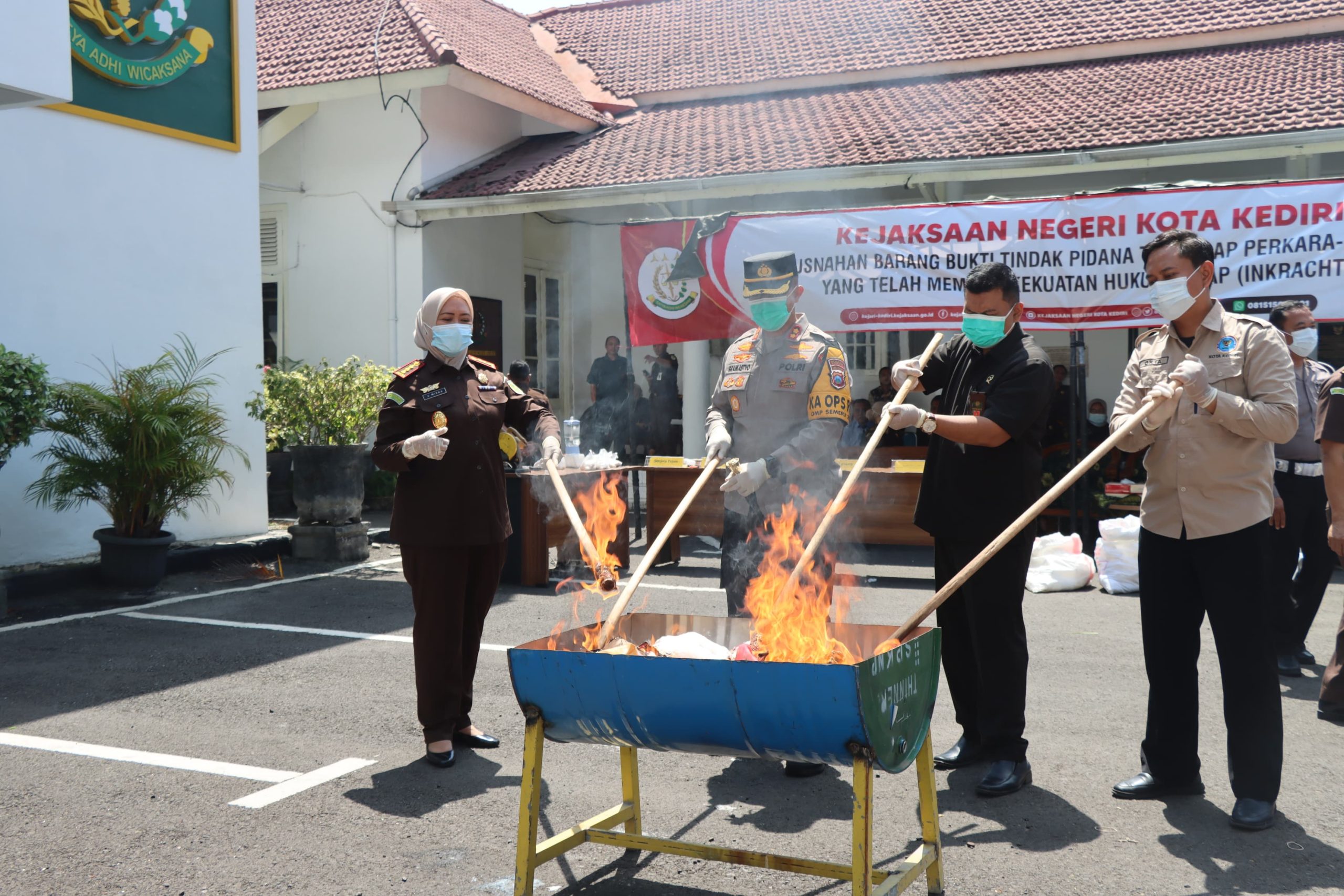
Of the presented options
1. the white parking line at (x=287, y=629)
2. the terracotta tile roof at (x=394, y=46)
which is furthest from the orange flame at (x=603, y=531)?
the terracotta tile roof at (x=394, y=46)

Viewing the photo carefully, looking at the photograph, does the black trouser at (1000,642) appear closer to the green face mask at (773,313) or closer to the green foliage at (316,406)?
the green face mask at (773,313)

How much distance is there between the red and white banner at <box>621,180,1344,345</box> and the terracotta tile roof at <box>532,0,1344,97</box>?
5.79m

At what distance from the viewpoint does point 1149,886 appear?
350 centimetres

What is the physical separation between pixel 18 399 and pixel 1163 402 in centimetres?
711

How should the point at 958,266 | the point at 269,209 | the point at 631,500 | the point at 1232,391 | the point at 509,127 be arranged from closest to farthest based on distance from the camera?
the point at 1232,391 → the point at 958,266 → the point at 631,500 → the point at 269,209 → the point at 509,127

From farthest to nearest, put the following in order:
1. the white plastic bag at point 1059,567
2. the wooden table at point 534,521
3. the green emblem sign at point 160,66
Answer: the wooden table at point 534,521, the green emblem sign at point 160,66, the white plastic bag at point 1059,567

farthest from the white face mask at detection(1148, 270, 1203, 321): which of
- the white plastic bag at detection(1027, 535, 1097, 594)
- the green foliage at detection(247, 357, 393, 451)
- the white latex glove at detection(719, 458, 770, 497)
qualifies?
the green foliage at detection(247, 357, 393, 451)

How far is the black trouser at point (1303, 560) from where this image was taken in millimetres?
6246

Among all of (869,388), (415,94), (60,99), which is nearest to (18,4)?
(60,99)

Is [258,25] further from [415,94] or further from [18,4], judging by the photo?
[18,4]

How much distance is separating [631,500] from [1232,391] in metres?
9.13

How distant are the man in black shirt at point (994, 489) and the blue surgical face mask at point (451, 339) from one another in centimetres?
181

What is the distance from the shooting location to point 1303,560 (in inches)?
253

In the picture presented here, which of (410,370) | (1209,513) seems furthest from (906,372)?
(410,370)
